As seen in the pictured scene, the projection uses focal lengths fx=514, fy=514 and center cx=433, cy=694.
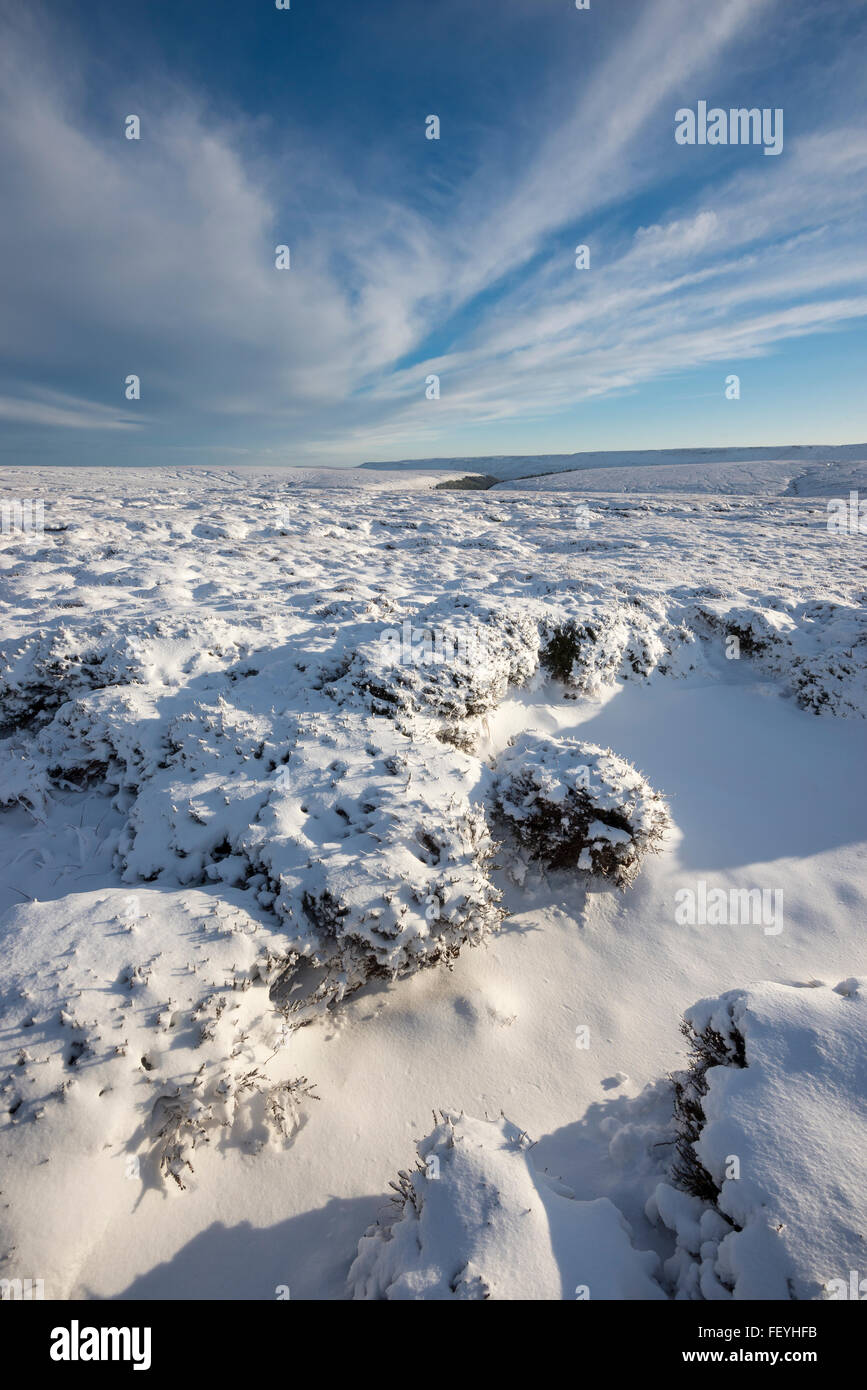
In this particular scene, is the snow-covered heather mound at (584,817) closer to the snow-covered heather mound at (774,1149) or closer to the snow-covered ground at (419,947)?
the snow-covered ground at (419,947)

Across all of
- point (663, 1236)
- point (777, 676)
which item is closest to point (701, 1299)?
point (663, 1236)

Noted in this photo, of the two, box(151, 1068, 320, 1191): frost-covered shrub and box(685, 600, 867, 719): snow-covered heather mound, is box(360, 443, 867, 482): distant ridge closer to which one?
box(685, 600, 867, 719): snow-covered heather mound

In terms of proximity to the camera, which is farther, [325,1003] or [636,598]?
[636,598]

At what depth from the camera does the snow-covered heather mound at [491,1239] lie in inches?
Answer: 114

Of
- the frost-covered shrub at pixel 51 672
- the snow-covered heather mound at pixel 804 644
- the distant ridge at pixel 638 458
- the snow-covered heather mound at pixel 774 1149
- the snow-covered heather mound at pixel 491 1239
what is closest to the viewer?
the snow-covered heather mound at pixel 774 1149

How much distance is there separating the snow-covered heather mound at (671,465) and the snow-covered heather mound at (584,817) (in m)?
37.8

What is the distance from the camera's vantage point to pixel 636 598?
38.5 ft

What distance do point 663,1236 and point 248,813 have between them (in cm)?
493

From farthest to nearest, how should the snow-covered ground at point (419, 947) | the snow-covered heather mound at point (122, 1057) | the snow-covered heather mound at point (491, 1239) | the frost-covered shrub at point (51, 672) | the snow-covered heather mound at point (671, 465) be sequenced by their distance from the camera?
the snow-covered heather mound at point (671, 465) → the frost-covered shrub at point (51, 672) → the snow-covered heather mound at point (122, 1057) → the snow-covered ground at point (419, 947) → the snow-covered heather mound at point (491, 1239)

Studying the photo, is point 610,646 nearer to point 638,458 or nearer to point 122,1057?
point 122,1057

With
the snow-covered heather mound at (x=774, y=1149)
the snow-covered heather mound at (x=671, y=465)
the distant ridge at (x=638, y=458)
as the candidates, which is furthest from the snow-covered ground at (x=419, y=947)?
the distant ridge at (x=638, y=458)

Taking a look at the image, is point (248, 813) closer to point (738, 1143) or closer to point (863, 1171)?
point (738, 1143)

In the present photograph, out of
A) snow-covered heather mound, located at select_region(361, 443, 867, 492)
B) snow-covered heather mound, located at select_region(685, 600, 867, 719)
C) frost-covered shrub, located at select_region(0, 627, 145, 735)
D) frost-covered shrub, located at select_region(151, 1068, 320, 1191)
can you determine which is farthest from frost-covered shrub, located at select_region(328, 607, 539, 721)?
snow-covered heather mound, located at select_region(361, 443, 867, 492)

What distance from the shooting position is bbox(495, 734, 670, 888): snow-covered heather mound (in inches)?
245
